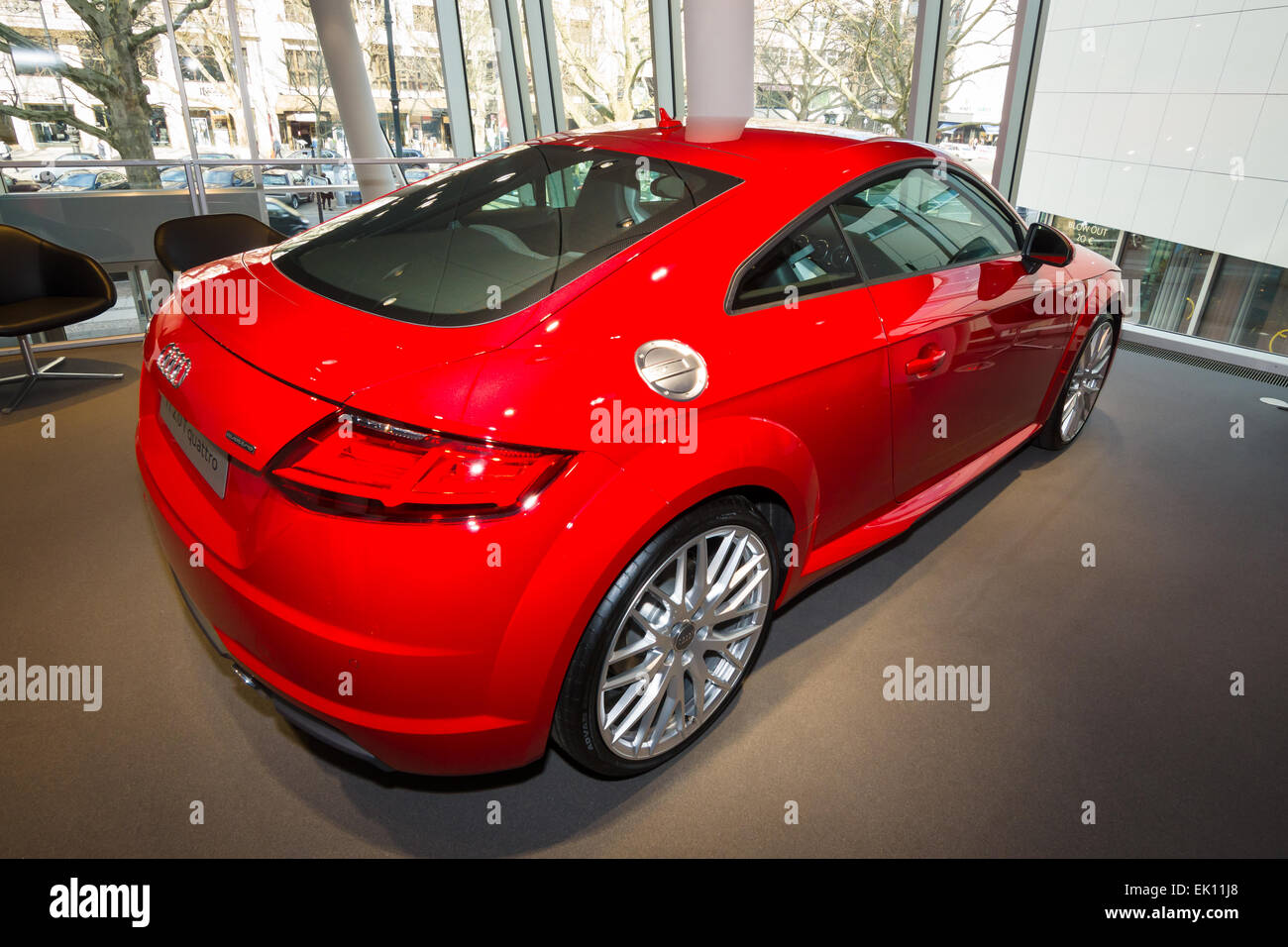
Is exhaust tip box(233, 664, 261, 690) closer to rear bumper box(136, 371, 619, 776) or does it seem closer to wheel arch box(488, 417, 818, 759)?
rear bumper box(136, 371, 619, 776)

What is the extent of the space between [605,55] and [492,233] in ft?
26.7

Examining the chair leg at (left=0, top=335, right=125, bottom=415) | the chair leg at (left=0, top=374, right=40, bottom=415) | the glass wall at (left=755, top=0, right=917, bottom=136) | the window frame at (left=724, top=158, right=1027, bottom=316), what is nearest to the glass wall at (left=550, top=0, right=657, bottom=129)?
the glass wall at (left=755, top=0, right=917, bottom=136)

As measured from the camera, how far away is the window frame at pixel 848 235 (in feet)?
4.87

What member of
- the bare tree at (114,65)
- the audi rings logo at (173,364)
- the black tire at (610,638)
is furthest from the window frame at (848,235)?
the bare tree at (114,65)

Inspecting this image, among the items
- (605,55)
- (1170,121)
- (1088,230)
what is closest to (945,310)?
(1170,121)

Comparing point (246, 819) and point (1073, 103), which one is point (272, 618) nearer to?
point (246, 819)

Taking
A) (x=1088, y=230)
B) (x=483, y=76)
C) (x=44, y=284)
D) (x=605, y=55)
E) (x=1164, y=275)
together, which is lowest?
(x=1164, y=275)

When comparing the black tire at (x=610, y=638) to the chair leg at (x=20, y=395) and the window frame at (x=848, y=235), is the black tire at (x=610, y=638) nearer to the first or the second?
the window frame at (x=848, y=235)

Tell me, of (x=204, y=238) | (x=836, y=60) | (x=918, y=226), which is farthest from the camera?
(x=836, y=60)

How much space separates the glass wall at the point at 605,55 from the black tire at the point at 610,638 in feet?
26.2

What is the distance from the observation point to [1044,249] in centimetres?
227

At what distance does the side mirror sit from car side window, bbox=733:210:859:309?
0.91 meters

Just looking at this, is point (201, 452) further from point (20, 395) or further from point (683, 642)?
point (20, 395)

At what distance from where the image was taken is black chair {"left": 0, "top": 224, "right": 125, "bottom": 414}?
3771mm
